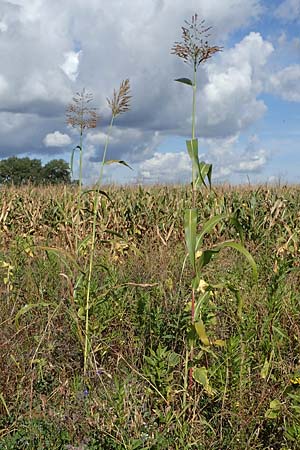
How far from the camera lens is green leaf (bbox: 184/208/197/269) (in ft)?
8.68

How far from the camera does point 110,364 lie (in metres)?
3.40

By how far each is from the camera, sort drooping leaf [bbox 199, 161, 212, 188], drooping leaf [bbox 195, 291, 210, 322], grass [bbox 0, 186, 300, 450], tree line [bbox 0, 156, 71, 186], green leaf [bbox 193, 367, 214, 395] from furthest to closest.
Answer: tree line [bbox 0, 156, 71, 186], drooping leaf [bbox 199, 161, 212, 188], drooping leaf [bbox 195, 291, 210, 322], green leaf [bbox 193, 367, 214, 395], grass [bbox 0, 186, 300, 450]

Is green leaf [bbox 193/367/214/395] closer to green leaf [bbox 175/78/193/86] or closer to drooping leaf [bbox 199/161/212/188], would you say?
drooping leaf [bbox 199/161/212/188]

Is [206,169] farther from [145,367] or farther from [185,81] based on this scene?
[145,367]

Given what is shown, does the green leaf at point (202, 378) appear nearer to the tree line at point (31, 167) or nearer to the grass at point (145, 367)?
the grass at point (145, 367)

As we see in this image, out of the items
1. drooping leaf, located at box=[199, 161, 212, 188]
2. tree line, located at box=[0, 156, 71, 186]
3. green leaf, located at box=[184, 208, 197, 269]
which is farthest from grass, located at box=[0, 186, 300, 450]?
tree line, located at box=[0, 156, 71, 186]

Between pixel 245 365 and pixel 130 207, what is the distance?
658 cm

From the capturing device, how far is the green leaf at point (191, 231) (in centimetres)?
264

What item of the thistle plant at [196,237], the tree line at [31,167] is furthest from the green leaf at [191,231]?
the tree line at [31,167]

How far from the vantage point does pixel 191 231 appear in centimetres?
268

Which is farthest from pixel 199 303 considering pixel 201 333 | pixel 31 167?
pixel 31 167

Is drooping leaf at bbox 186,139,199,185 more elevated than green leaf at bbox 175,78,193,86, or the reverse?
green leaf at bbox 175,78,193,86

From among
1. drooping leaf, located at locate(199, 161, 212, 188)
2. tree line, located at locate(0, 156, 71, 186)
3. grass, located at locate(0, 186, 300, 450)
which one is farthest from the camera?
tree line, located at locate(0, 156, 71, 186)

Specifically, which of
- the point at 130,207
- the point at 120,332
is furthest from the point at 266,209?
the point at 120,332
